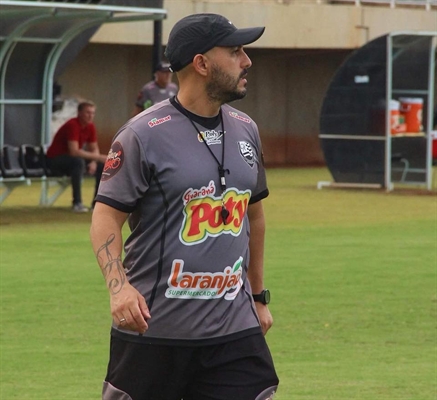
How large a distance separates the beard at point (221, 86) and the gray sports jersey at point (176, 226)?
Result: 5.2 inches

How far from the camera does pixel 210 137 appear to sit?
422cm

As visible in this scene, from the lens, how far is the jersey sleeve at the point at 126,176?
4125 millimetres

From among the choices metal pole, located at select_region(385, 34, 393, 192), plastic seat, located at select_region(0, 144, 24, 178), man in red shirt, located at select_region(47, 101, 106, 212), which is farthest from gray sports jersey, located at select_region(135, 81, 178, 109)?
metal pole, located at select_region(385, 34, 393, 192)

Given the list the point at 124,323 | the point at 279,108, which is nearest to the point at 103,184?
the point at 124,323

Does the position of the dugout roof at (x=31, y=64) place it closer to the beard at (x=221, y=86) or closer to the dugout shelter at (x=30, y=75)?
the dugout shelter at (x=30, y=75)

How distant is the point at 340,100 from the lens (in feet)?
72.5

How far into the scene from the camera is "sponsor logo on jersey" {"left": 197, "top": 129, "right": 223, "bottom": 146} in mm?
4207

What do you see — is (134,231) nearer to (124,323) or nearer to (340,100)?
(124,323)

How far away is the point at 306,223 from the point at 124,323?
11.8 m

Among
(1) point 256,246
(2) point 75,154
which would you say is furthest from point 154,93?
(1) point 256,246

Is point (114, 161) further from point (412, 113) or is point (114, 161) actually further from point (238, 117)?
point (412, 113)

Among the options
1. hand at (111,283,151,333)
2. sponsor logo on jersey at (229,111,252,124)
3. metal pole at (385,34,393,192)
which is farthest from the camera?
metal pole at (385,34,393,192)

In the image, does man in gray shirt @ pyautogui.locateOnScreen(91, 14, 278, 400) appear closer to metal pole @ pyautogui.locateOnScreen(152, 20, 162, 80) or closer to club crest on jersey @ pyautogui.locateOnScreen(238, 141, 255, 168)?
club crest on jersey @ pyautogui.locateOnScreen(238, 141, 255, 168)

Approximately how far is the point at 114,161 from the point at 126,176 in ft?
0.25
